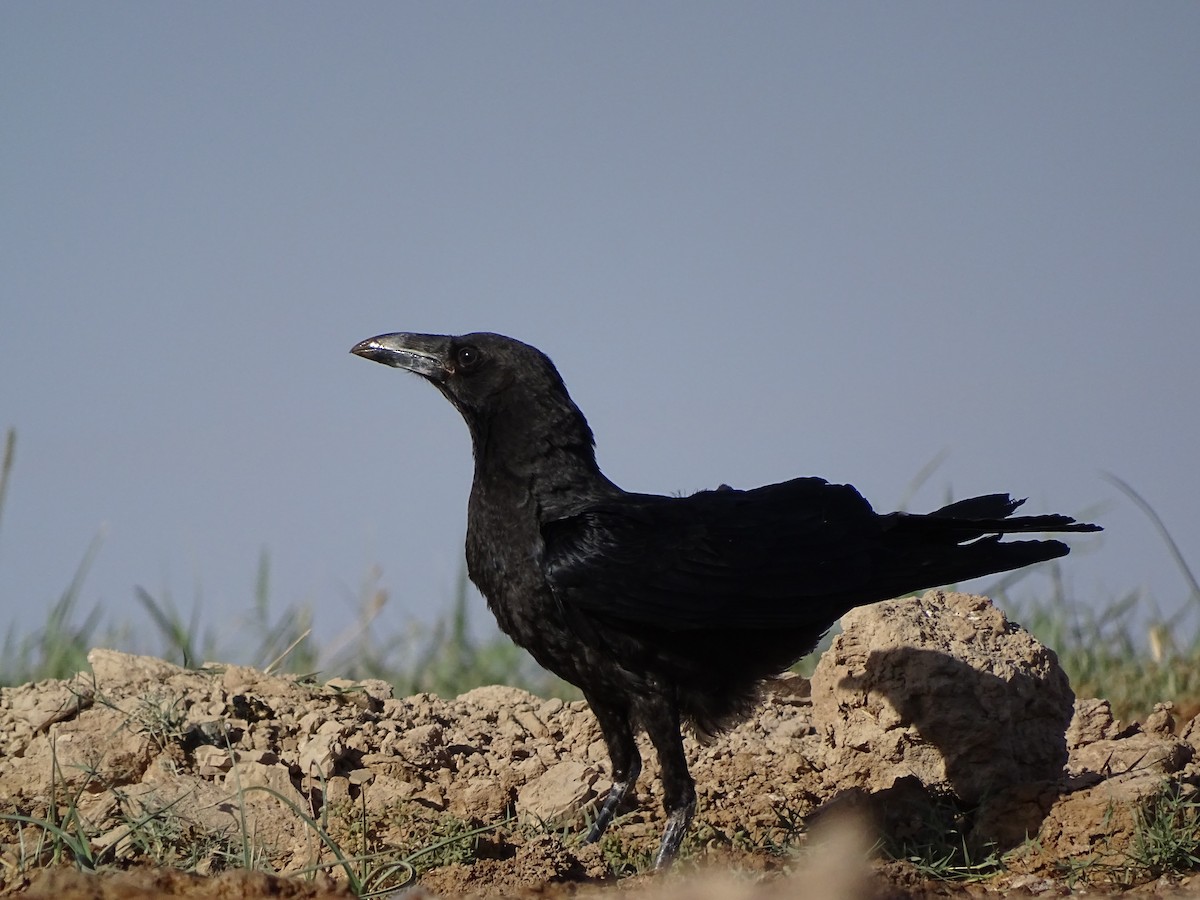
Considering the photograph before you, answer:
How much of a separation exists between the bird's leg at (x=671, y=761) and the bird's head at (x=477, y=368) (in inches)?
52.4

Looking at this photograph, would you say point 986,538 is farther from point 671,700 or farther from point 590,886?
point 590,886

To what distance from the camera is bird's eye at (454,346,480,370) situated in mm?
5789

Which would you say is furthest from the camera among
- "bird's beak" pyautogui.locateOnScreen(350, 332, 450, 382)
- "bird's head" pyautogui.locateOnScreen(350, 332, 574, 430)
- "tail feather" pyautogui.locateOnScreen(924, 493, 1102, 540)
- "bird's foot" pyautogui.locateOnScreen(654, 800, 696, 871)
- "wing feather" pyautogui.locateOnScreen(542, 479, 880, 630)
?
"bird's beak" pyautogui.locateOnScreen(350, 332, 450, 382)

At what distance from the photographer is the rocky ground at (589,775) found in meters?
4.77

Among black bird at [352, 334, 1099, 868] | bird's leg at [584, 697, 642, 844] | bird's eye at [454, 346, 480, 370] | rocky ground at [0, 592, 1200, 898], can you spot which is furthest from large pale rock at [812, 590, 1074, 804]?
bird's eye at [454, 346, 480, 370]

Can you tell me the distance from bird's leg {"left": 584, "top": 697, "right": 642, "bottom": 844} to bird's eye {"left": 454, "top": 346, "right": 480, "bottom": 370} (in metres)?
1.47

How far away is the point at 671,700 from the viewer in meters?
5.05

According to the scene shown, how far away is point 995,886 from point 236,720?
3.03 m

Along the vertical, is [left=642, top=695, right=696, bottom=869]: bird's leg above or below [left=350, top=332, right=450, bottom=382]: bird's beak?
below

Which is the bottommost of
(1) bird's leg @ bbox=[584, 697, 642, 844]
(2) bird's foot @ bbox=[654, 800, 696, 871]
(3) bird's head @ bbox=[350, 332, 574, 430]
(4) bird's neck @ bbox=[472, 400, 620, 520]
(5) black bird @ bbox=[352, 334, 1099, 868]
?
(2) bird's foot @ bbox=[654, 800, 696, 871]

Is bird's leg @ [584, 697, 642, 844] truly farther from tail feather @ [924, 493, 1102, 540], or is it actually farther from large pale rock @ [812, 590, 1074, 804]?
tail feather @ [924, 493, 1102, 540]

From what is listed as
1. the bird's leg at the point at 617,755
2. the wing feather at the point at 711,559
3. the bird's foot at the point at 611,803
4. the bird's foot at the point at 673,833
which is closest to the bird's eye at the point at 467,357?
the wing feather at the point at 711,559

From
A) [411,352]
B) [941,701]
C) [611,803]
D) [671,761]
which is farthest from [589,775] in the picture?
[411,352]

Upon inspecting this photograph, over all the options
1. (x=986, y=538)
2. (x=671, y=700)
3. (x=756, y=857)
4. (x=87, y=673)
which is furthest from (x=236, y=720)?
(x=986, y=538)
